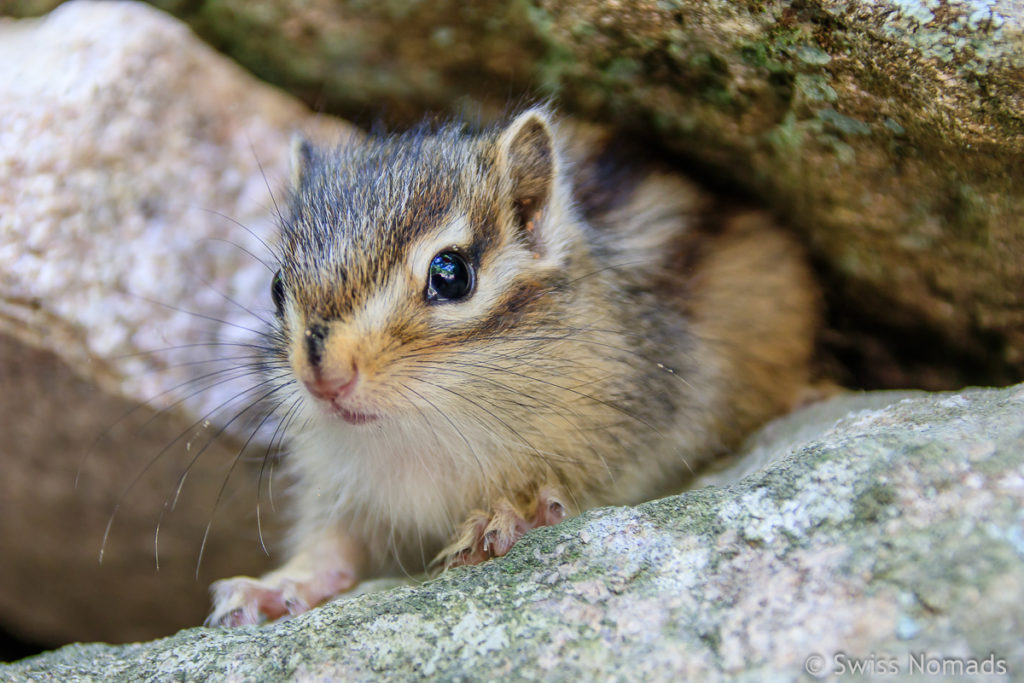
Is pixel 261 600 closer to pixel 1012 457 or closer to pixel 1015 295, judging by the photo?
pixel 1012 457

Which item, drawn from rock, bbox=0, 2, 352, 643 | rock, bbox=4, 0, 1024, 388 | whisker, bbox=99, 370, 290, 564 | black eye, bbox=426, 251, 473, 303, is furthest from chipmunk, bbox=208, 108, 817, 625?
rock, bbox=0, 2, 352, 643

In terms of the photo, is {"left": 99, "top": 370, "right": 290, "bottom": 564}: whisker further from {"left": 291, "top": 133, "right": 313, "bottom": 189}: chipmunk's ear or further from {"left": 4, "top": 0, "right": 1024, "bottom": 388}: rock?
{"left": 4, "top": 0, "right": 1024, "bottom": 388}: rock

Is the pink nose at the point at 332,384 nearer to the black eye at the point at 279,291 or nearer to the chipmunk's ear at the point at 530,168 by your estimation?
the black eye at the point at 279,291

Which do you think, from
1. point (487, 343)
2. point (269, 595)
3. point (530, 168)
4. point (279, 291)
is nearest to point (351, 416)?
point (487, 343)

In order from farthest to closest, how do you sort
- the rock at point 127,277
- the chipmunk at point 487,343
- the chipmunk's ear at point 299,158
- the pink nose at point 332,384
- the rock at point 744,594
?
the rock at point 127,277, the chipmunk's ear at point 299,158, the chipmunk at point 487,343, the pink nose at point 332,384, the rock at point 744,594

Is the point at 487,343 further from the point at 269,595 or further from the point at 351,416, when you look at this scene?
the point at 269,595

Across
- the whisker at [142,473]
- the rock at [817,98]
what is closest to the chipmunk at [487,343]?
the rock at [817,98]
